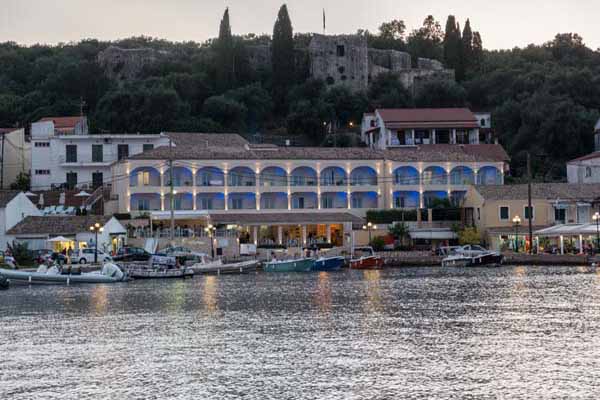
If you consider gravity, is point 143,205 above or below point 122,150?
below

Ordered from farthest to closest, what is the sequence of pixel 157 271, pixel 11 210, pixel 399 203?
pixel 399 203
pixel 11 210
pixel 157 271

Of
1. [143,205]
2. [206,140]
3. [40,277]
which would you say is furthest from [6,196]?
[206,140]

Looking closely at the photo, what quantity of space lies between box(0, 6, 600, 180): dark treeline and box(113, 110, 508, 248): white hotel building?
15.9 meters

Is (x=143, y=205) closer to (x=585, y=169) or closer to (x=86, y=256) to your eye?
(x=86, y=256)

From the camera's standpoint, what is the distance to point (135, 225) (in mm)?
71000

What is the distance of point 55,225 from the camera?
66438 mm

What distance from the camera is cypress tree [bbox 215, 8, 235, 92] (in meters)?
112

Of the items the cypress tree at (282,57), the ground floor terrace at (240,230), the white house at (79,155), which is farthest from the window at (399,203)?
the cypress tree at (282,57)

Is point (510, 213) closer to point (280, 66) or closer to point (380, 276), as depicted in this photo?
point (380, 276)

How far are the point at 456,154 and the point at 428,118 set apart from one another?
16444mm

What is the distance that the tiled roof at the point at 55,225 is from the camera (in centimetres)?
6594

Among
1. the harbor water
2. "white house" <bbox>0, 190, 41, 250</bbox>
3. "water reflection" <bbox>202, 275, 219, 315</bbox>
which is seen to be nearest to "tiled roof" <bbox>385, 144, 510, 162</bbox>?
"water reflection" <bbox>202, 275, 219, 315</bbox>

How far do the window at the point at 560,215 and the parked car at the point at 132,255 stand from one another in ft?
93.9

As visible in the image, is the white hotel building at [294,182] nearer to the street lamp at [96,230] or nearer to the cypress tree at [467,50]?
the street lamp at [96,230]
